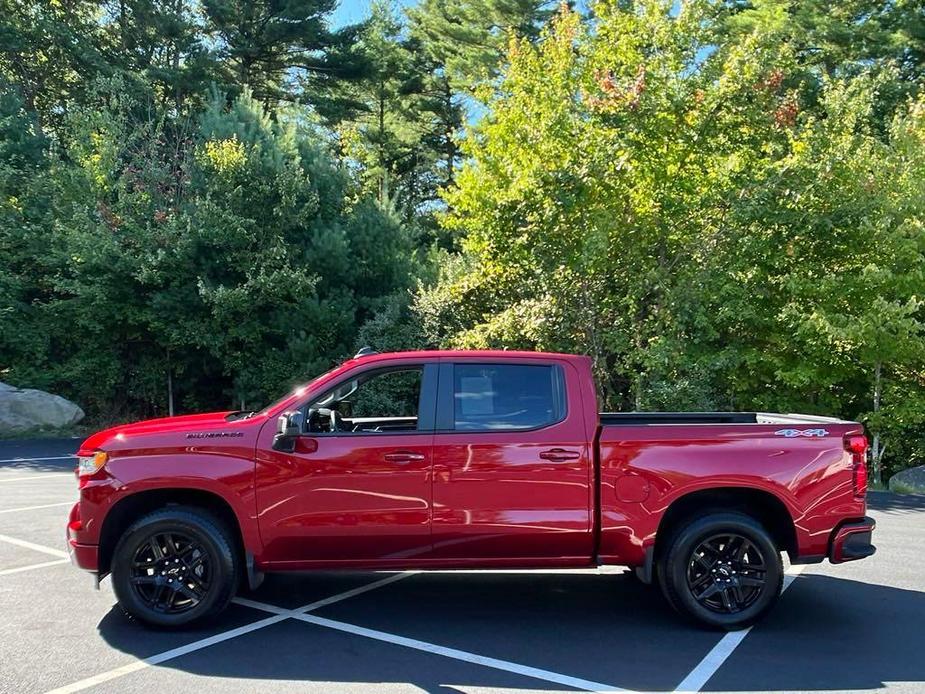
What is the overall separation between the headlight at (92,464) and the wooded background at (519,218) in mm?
8363

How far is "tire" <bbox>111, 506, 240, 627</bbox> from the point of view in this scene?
16.4 feet

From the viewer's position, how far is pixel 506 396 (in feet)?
17.3

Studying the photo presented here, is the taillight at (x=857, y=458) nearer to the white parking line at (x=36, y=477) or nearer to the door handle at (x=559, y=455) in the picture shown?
the door handle at (x=559, y=455)

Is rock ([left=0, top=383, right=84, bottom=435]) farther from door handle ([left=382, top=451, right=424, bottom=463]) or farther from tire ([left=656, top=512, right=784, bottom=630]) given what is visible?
tire ([left=656, top=512, right=784, bottom=630])

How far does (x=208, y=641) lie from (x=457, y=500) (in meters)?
1.80

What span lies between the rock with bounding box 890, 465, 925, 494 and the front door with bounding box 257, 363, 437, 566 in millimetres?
9410

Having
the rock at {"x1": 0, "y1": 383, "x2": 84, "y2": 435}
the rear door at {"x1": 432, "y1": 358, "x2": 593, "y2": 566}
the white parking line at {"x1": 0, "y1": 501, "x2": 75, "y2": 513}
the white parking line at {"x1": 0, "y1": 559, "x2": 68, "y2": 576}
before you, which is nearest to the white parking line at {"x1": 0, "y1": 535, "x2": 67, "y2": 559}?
the white parking line at {"x1": 0, "y1": 559, "x2": 68, "y2": 576}

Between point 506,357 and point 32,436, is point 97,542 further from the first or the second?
point 32,436

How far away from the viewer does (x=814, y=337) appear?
38.5 ft

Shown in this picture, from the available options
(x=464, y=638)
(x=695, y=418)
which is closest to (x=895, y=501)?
(x=695, y=418)

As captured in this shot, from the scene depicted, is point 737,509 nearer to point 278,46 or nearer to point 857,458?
point 857,458

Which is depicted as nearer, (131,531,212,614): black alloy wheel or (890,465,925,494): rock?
(131,531,212,614): black alloy wheel

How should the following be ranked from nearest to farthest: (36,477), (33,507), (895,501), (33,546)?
1. (33,546)
2. (33,507)
3. (895,501)
4. (36,477)

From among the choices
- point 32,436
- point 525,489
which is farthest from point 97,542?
point 32,436
